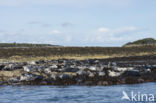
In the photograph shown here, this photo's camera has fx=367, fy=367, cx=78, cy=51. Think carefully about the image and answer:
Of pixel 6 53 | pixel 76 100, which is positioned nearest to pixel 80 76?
pixel 76 100

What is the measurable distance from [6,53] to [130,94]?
51.0 m

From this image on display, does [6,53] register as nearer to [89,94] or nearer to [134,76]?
[134,76]

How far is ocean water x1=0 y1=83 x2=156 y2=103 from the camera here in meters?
20.9

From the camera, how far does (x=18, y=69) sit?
120 ft

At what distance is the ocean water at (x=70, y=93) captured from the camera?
20.9m

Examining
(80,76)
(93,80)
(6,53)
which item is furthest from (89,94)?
(6,53)

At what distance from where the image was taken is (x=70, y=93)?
23.3 m

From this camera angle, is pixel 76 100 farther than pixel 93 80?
No

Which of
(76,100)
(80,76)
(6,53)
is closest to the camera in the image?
(76,100)

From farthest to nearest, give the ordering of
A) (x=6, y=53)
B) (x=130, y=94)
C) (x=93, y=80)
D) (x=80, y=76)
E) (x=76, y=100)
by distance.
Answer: (x=6, y=53), (x=80, y=76), (x=93, y=80), (x=130, y=94), (x=76, y=100)

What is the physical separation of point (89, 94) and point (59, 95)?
1.85m

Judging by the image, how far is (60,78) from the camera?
1150 inches

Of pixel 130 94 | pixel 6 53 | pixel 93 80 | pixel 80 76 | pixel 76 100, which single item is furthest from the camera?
pixel 6 53

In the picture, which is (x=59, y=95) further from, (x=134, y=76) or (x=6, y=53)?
(x=6, y=53)
